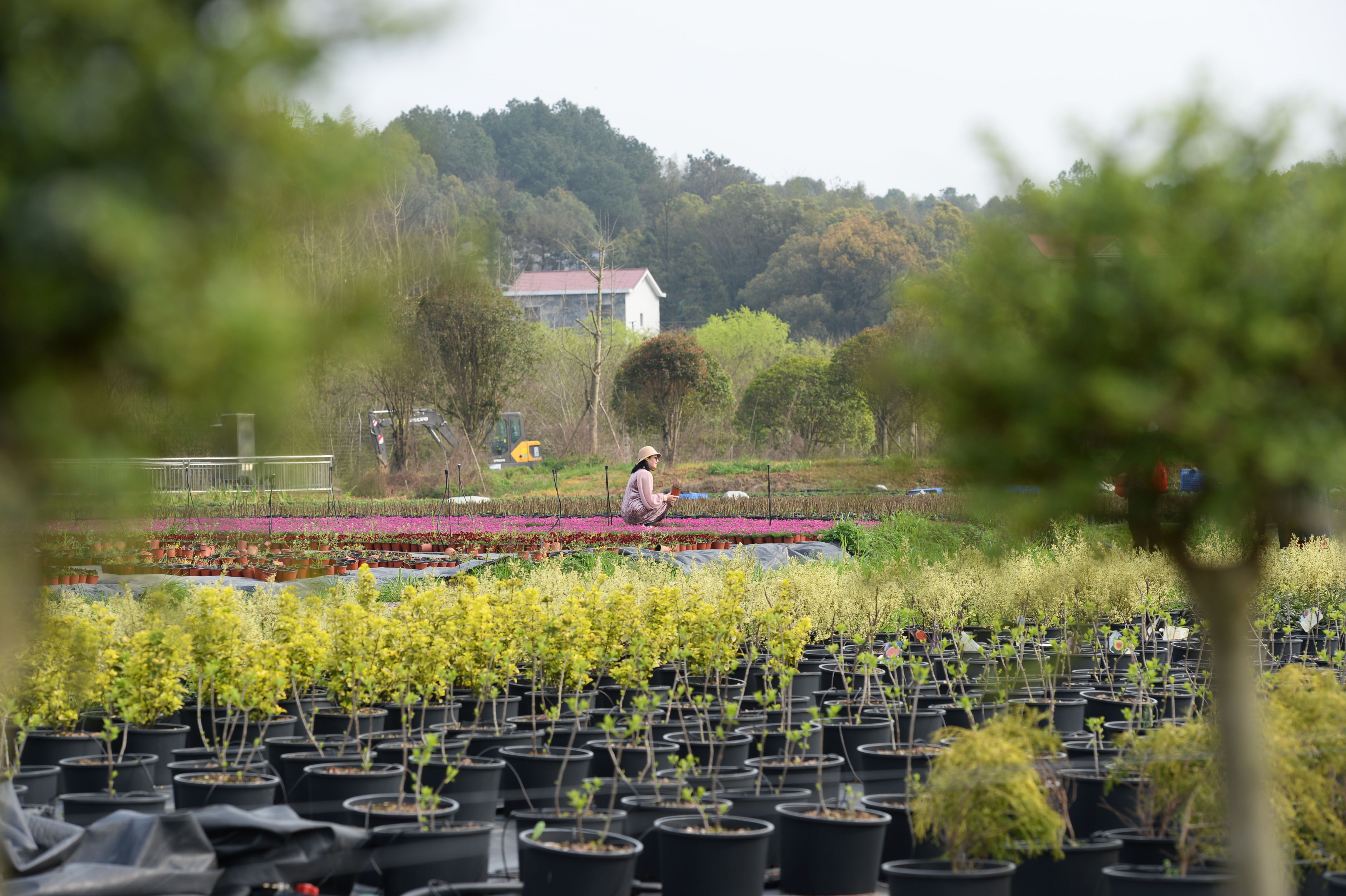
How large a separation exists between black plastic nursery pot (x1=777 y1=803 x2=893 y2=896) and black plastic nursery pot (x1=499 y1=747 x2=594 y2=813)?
1.00 meters

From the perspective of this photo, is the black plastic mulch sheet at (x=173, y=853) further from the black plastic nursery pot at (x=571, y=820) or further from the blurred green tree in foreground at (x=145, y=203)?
the blurred green tree in foreground at (x=145, y=203)

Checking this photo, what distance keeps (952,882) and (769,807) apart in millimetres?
939

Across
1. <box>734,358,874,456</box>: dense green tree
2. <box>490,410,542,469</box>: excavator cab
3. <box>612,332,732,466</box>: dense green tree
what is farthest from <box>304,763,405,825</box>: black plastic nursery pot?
<box>490,410,542,469</box>: excavator cab

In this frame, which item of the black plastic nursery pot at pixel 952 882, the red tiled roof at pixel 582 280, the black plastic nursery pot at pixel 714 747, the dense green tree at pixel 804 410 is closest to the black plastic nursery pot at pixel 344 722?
the black plastic nursery pot at pixel 714 747

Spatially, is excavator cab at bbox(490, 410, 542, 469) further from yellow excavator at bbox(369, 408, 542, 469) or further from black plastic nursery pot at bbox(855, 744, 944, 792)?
black plastic nursery pot at bbox(855, 744, 944, 792)

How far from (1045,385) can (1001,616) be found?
596cm

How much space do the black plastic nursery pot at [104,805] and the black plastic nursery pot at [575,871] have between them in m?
1.41

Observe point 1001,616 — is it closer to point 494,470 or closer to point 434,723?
point 434,723

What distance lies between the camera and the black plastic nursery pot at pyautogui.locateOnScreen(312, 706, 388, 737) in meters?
4.83

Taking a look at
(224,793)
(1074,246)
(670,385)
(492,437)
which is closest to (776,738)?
(224,793)

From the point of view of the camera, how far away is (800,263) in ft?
134

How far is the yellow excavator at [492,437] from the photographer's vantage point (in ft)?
79.8

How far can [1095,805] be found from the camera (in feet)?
12.5

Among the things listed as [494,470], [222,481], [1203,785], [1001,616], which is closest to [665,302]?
[494,470]
